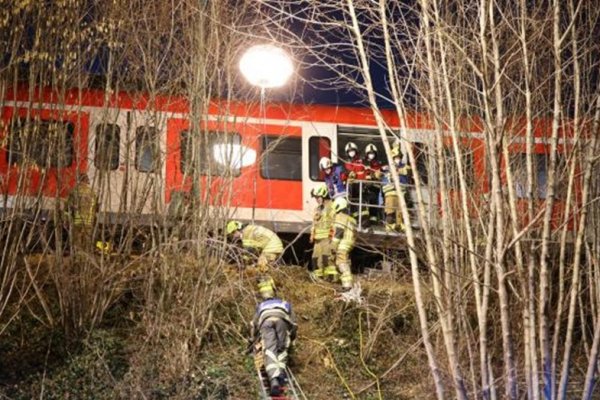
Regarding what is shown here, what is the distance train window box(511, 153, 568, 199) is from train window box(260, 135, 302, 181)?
4.12m

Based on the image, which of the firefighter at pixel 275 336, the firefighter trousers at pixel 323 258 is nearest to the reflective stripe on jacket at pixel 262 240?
the firefighter trousers at pixel 323 258

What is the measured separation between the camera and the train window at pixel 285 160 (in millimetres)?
13594

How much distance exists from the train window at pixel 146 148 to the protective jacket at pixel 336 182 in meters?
3.22

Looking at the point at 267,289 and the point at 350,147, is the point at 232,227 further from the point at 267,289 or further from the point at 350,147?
the point at 350,147

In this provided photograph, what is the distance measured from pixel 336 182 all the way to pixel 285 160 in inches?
58.1

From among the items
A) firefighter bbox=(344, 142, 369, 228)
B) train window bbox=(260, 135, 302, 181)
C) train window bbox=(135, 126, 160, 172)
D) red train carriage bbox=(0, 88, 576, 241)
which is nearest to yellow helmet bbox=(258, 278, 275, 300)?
red train carriage bbox=(0, 88, 576, 241)

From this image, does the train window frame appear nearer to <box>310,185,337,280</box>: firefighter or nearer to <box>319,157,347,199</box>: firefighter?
<box>310,185,337,280</box>: firefighter

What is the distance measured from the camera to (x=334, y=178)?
1262 centimetres

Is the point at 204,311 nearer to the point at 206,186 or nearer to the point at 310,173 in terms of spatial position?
the point at 206,186

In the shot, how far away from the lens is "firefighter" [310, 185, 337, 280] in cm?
1203

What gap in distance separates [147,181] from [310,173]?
4154 millimetres

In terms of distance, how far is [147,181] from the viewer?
10141mm

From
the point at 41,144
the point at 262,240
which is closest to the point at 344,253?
the point at 262,240

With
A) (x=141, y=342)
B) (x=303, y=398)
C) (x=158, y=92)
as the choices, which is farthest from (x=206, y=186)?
(x=303, y=398)
